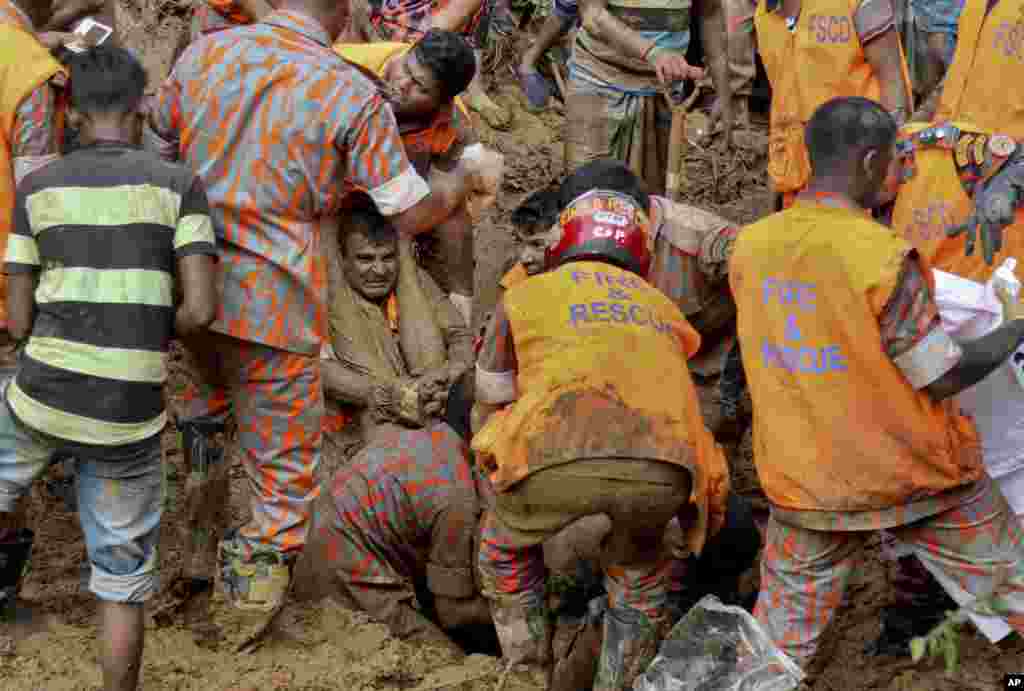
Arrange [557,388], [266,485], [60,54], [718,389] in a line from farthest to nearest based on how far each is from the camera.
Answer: [718,389] → [60,54] → [266,485] → [557,388]

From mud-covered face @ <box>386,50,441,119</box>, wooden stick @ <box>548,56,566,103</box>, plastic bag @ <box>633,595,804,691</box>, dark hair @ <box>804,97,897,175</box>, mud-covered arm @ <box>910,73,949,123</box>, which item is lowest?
wooden stick @ <box>548,56,566,103</box>

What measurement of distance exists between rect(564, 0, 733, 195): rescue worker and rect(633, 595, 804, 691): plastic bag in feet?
9.85

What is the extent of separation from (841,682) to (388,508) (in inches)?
62.5

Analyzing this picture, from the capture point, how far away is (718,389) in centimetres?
521

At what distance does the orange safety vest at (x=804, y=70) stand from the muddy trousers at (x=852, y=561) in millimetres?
1875

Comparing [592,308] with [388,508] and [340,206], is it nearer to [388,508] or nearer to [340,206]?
[388,508]

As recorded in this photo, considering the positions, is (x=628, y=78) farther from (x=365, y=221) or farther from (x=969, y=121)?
(x=969, y=121)

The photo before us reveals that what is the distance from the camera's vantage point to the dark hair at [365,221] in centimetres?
543

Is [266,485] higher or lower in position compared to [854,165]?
lower

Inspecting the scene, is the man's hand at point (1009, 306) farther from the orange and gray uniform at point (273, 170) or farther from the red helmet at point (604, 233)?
the orange and gray uniform at point (273, 170)

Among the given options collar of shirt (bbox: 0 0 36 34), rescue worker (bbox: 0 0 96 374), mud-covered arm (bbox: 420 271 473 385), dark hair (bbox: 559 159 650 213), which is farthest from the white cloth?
collar of shirt (bbox: 0 0 36 34)

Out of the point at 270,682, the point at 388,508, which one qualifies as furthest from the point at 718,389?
the point at 270,682

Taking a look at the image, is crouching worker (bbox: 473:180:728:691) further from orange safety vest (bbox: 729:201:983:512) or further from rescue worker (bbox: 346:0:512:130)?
rescue worker (bbox: 346:0:512:130)

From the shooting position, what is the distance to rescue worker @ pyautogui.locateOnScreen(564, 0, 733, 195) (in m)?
6.11
